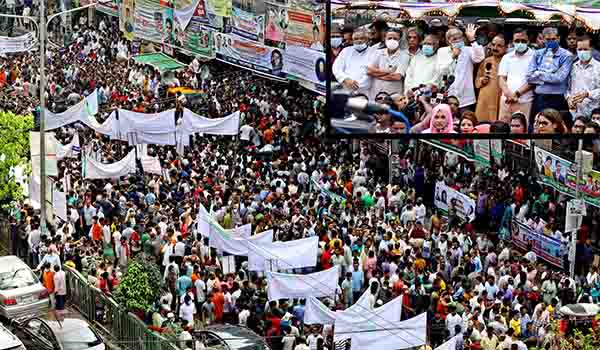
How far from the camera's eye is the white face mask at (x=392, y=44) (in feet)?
66.4

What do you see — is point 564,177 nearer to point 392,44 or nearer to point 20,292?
point 392,44

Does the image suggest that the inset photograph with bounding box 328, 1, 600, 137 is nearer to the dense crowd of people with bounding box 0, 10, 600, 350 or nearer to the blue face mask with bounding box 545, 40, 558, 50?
the blue face mask with bounding box 545, 40, 558, 50

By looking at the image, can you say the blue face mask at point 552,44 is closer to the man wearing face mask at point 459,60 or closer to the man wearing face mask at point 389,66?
the man wearing face mask at point 459,60

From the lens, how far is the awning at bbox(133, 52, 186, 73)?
35.8 meters

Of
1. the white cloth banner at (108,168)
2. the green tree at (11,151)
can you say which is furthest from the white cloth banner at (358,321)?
the green tree at (11,151)

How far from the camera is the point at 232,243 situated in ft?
69.4

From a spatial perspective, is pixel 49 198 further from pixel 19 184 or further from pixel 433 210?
pixel 433 210

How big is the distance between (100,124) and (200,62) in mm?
8036

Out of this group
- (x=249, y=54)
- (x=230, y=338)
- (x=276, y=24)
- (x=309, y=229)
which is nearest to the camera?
(x=230, y=338)

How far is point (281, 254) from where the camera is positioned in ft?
67.9

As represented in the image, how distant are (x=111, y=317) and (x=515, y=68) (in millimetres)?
6841

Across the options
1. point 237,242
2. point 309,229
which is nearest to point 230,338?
point 237,242

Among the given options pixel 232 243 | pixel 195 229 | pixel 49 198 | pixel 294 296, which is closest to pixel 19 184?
pixel 49 198

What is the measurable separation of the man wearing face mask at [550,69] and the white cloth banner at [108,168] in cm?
835
